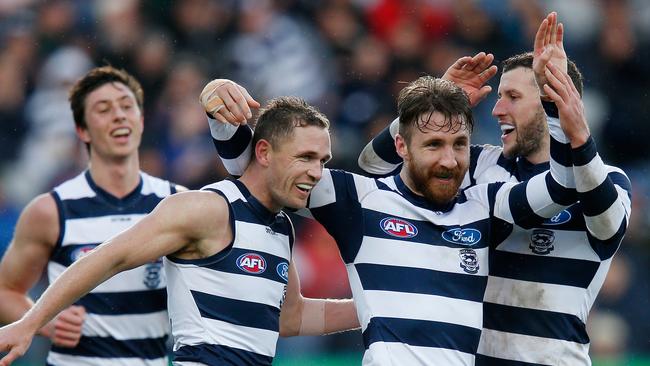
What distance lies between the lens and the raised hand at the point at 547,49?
5.29 meters

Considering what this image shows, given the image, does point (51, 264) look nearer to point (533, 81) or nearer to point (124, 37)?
point (533, 81)

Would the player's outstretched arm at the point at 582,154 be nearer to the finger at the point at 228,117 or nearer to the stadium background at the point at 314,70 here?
the finger at the point at 228,117

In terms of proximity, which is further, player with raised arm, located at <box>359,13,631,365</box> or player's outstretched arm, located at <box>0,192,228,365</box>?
player with raised arm, located at <box>359,13,631,365</box>

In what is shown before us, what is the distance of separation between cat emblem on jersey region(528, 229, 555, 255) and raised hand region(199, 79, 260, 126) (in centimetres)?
143

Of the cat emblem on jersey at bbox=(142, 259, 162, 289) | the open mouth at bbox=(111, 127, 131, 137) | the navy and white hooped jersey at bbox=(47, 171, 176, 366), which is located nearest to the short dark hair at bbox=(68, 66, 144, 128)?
the open mouth at bbox=(111, 127, 131, 137)

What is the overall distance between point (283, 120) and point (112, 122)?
1740mm

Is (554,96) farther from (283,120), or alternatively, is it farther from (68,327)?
(68,327)

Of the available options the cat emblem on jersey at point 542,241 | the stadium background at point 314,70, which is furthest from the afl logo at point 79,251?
the stadium background at point 314,70

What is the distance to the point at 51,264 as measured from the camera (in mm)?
6734

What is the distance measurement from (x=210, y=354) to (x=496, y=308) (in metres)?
1.41

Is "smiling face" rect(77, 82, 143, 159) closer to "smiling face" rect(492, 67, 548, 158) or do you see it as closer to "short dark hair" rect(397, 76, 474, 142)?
"short dark hair" rect(397, 76, 474, 142)

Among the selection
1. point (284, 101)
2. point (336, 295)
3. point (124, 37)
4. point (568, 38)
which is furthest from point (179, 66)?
point (284, 101)

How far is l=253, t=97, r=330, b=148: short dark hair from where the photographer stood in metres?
5.56

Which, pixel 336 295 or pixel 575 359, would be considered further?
pixel 336 295
